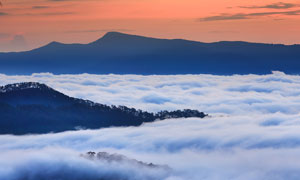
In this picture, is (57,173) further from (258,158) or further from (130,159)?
(258,158)

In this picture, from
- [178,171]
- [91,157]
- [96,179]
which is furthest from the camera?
[91,157]

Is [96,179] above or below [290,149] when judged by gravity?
below

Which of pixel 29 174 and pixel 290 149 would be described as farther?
pixel 290 149

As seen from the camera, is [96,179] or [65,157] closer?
[96,179]

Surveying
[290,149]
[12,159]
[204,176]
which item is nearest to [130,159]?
[204,176]

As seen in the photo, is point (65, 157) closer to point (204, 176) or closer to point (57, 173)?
point (57, 173)

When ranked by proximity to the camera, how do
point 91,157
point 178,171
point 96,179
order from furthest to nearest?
1. point 91,157
2. point 178,171
3. point 96,179

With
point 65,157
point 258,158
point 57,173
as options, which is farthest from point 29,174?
point 258,158

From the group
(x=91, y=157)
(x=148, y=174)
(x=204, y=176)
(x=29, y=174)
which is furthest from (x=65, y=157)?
(x=204, y=176)

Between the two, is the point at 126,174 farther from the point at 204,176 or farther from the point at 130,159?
the point at 204,176
